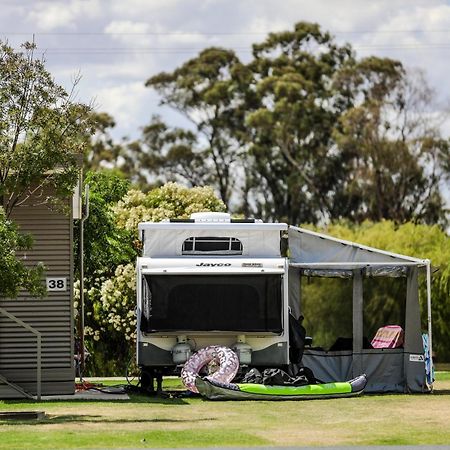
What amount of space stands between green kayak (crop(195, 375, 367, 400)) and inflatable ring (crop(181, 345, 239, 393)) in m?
0.29

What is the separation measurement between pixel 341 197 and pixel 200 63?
8.09 m

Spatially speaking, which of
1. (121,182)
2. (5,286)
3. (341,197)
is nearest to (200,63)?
(341,197)

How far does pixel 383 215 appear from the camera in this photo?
55.4m

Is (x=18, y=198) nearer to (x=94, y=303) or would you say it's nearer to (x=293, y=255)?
(x=293, y=255)

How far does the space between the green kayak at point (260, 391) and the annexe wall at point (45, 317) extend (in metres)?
2.29

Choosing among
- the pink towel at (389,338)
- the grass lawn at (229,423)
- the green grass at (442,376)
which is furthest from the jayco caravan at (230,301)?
the green grass at (442,376)

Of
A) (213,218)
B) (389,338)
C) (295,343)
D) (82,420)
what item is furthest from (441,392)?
(82,420)

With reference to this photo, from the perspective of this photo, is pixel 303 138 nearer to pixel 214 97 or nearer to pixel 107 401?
pixel 214 97

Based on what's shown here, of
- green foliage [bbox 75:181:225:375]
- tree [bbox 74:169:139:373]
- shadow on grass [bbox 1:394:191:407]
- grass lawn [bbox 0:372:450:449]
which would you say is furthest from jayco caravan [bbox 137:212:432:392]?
tree [bbox 74:169:139:373]

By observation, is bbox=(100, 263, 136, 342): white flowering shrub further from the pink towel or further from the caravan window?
the caravan window

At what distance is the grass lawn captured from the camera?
1481cm

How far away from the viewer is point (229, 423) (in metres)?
17.0

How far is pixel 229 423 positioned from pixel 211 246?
6165mm

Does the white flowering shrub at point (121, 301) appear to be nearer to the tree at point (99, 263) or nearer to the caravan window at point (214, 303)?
the tree at point (99, 263)
